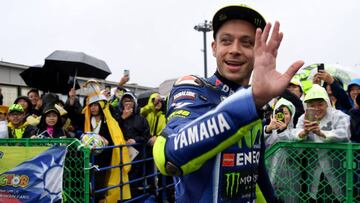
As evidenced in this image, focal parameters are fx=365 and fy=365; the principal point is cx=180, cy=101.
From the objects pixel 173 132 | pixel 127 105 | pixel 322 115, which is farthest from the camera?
pixel 127 105

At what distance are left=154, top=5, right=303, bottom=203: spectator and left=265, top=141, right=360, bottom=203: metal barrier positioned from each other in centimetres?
173

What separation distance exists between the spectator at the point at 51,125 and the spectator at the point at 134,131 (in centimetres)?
101

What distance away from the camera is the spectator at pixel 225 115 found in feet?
3.89

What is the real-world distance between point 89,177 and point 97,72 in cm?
386

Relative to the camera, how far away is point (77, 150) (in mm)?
4164

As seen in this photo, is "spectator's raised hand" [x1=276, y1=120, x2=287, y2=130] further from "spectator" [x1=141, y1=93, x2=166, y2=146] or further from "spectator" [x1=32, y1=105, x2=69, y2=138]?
"spectator" [x1=141, y1=93, x2=166, y2=146]

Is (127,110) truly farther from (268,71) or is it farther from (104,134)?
(268,71)

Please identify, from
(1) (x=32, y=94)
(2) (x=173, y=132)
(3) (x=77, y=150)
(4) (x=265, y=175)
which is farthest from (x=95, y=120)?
(2) (x=173, y=132)

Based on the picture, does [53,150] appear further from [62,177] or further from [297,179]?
[297,179]

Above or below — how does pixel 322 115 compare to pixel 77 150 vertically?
above

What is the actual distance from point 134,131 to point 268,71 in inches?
189

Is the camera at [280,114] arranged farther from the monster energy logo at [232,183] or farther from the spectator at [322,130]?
the monster energy logo at [232,183]

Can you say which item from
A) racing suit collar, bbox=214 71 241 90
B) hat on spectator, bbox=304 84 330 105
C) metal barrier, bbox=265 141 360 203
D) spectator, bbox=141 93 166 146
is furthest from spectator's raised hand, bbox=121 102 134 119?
racing suit collar, bbox=214 71 241 90

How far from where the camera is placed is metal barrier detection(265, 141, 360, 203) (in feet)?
10.6
